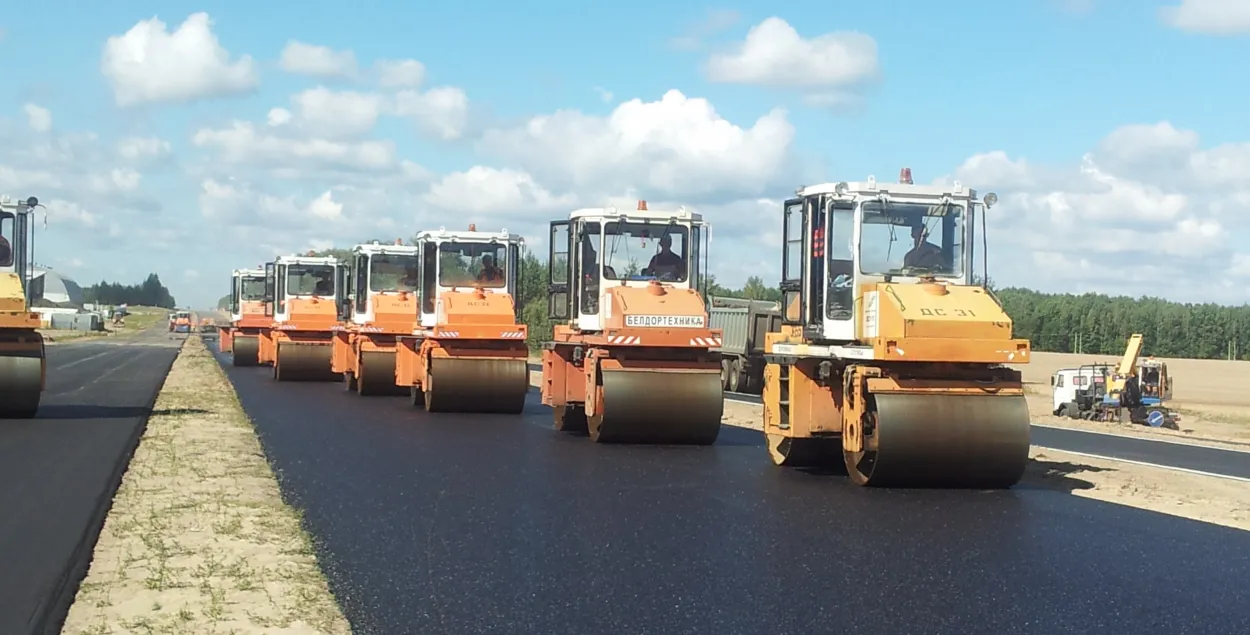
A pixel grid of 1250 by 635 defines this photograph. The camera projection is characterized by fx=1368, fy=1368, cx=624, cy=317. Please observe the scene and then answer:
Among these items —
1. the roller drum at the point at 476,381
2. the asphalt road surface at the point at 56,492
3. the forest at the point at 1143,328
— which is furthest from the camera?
the forest at the point at 1143,328

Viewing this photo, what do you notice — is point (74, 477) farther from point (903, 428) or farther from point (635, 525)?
point (903, 428)

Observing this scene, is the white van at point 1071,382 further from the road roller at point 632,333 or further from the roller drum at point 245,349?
the roller drum at point 245,349

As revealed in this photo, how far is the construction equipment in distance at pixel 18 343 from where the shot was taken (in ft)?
51.5

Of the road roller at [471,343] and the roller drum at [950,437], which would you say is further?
the road roller at [471,343]

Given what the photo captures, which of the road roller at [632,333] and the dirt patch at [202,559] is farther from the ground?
the road roller at [632,333]

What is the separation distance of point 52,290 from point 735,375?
8957 cm

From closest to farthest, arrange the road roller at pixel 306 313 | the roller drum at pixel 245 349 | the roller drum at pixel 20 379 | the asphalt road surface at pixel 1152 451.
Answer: the asphalt road surface at pixel 1152 451 < the roller drum at pixel 20 379 < the road roller at pixel 306 313 < the roller drum at pixel 245 349

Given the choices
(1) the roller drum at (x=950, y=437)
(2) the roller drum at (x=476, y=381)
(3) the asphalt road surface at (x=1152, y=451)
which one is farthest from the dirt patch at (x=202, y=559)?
(3) the asphalt road surface at (x=1152, y=451)

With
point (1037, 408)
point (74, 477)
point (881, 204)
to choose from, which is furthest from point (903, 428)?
point (1037, 408)

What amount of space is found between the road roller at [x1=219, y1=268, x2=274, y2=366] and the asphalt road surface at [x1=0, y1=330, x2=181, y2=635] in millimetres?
13167

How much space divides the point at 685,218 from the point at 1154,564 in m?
8.58

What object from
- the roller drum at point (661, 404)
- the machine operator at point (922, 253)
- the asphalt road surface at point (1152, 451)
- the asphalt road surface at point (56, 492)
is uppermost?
the machine operator at point (922, 253)

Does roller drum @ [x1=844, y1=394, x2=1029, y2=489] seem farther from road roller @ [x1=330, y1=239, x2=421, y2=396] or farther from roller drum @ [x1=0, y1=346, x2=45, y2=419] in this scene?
road roller @ [x1=330, y1=239, x2=421, y2=396]

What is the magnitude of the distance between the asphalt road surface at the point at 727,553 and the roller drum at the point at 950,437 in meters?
0.22
